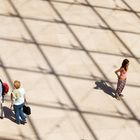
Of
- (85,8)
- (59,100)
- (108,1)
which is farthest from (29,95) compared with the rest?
(108,1)

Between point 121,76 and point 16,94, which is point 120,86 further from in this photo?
point 16,94

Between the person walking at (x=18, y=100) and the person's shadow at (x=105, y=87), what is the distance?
2.83 meters

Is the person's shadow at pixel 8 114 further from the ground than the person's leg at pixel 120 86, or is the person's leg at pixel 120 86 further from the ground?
the person's shadow at pixel 8 114

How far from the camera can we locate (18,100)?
35.1 ft

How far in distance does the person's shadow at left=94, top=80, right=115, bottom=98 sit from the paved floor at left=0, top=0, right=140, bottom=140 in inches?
1.2

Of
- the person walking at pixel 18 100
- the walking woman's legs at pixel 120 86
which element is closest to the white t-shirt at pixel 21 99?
the person walking at pixel 18 100

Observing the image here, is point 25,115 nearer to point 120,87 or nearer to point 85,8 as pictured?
point 120,87

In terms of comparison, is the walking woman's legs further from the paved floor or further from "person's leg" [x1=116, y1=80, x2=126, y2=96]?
the paved floor

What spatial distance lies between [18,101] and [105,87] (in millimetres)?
3321

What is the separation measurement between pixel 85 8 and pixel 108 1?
1242 mm

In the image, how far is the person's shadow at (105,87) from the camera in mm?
12816

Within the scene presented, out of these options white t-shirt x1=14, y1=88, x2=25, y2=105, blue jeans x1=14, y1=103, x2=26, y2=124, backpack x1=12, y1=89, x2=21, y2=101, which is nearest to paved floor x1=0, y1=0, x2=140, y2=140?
blue jeans x1=14, y1=103, x2=26, y2=124

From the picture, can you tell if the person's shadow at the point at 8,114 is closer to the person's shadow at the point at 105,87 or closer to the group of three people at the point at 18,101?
the group of three people at the point at 18,101

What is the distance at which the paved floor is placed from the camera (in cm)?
1153
